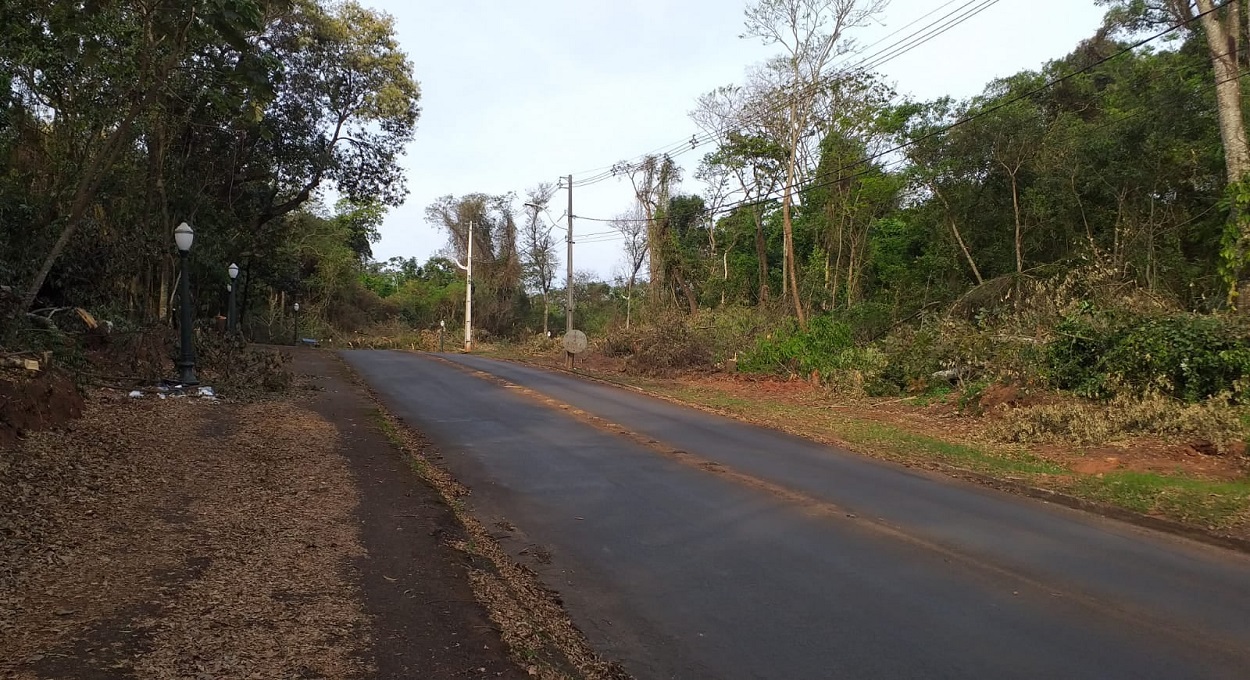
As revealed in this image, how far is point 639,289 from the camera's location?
49188 millimetres

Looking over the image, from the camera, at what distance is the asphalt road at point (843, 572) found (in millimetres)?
4527

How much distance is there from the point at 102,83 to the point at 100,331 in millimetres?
5237

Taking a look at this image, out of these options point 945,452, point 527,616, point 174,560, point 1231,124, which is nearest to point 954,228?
point 1231,124

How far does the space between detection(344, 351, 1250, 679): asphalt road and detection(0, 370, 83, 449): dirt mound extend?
475 centimetres

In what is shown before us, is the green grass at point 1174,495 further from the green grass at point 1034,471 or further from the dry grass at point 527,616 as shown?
the dry grass at point 527,616

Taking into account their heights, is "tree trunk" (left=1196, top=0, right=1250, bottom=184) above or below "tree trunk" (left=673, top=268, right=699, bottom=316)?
above

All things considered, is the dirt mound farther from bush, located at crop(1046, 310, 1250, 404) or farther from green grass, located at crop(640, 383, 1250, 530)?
bush, located at crop(1046, 310, 1250, 404)

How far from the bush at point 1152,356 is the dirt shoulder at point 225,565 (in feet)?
37.2

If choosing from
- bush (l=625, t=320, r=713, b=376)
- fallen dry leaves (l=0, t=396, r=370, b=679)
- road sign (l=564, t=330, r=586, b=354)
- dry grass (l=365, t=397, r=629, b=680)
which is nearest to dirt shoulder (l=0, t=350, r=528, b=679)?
fallen dry leaves (l=0, t=396, r=370, b=679)

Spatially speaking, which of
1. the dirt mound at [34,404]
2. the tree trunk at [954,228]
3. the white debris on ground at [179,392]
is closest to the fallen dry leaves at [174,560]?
Result: the dirt mound at [34,404]

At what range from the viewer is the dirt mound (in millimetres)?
8484

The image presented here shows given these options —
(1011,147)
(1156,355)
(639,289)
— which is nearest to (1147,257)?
(1011,147)

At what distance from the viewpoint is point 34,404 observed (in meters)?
9.15

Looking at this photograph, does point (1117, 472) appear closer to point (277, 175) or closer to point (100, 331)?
point (100, 331)
